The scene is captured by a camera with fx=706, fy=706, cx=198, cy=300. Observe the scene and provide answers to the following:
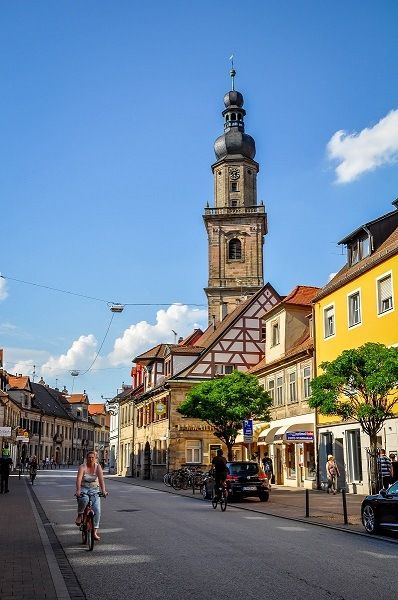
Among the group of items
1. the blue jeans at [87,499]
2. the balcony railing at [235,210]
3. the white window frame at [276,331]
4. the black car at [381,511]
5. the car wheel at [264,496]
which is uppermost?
the balcony railing at [235,210]

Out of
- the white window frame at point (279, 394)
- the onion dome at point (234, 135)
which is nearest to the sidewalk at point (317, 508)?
the white window frame at point (279, 394)

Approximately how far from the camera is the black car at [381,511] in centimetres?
1390

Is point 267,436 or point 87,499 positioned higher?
point 267,436

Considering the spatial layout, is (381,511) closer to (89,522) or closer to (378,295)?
(89,522)

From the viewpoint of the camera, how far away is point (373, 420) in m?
19.3

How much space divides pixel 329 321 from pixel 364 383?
12407mm

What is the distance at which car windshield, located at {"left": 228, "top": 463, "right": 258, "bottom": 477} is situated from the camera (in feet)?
85.4

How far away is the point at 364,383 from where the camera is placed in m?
19.6

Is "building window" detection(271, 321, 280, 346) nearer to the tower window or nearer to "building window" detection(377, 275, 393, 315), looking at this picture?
"building window" detection(377, 275, 393, 315)

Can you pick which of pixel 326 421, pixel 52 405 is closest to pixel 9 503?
pixel 326 421

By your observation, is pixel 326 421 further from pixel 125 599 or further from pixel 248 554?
pixel 125 599

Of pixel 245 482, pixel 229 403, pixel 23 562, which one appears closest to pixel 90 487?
pixel 23 562

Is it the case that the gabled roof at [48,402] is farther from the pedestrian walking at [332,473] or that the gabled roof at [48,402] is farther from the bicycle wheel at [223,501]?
the bicycle wheel at [223,501]

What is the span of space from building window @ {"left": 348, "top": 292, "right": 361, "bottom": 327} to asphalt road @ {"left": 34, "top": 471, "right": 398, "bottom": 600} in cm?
1299
